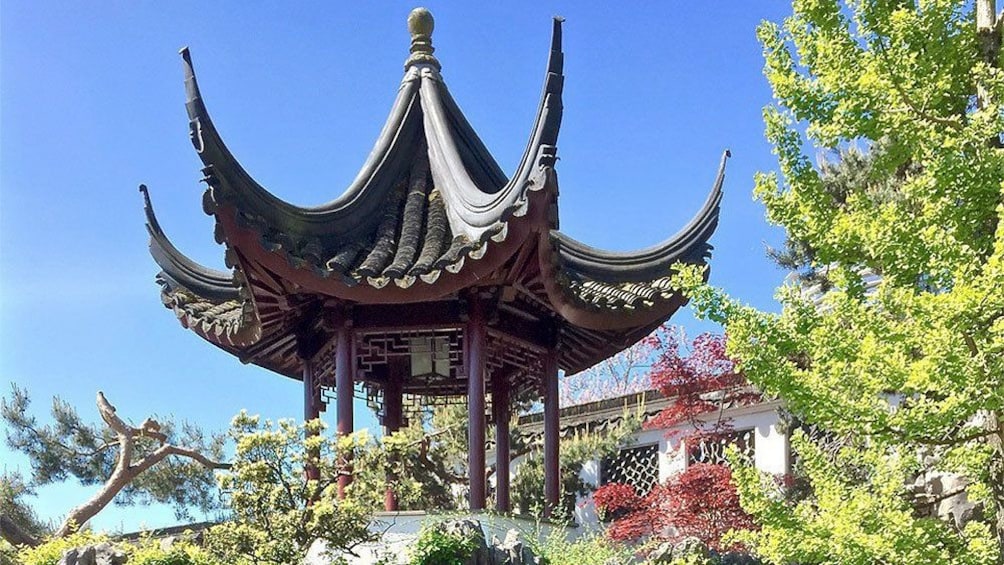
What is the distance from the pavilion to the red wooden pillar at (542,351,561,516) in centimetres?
2

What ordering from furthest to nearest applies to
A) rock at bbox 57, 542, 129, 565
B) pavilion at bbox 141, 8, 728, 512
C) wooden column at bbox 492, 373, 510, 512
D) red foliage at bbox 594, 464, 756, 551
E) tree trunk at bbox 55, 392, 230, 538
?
1. tree trunk at bbox 55, 392, 230, 538
2. wooden column at bbox 492, 373, 510, 512
3. red foliage at bbox 594, 464, 756, 551
4. pavilion at bbox 141, 8, 728, 512
5. rock at bbox 57, 542, 129, 565

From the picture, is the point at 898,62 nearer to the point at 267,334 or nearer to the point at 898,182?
the point at 898,182

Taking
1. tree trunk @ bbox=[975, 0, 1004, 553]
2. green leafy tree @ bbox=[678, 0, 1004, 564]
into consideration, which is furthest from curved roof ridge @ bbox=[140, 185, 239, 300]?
Result: tree trunk @ bbox=[975, 0, 1004, 553]

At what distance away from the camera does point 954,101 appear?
23.8ft

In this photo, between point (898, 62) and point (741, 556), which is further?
point (741, 556)

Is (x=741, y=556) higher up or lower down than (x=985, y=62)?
lower down

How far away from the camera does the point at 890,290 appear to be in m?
6.50

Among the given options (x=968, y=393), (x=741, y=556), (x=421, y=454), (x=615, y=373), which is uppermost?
(x=615, y=373)

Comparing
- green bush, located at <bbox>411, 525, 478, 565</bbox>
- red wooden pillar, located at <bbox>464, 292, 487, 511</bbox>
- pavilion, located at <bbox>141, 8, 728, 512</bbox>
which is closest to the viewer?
green bush, located at <bbox>411, 525, 478, 565</bbox>

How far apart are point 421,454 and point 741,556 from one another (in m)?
5.77

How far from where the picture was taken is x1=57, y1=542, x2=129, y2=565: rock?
875 centimetres

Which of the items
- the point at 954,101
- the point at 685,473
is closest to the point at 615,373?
the point at 685,473

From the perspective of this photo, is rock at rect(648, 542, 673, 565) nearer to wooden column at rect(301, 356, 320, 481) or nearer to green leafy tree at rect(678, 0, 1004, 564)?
green leafy tree at rect(678, 0, 1004, 564)

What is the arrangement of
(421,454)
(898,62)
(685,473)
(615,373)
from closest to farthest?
1. (898,62)
2. (685,473)
3. (421,454)
4. (615,373)
